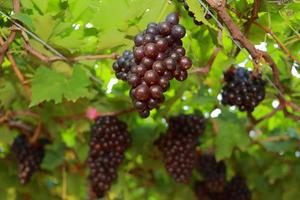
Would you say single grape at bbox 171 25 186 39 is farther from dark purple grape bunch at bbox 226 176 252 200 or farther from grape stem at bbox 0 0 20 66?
dark purple grape bunch at bbox 226 176 252 200

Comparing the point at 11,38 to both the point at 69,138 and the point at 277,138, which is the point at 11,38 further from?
the point at 277,138

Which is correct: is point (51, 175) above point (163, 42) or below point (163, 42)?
below

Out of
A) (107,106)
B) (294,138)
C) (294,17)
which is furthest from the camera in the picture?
(294,138)

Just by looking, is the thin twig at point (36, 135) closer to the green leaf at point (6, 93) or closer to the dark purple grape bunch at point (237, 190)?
the green leaf at point (6, 93)

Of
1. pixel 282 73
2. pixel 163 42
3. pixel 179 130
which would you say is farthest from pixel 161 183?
pixel 163 42

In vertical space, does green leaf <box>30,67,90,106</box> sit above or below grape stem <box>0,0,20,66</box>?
below

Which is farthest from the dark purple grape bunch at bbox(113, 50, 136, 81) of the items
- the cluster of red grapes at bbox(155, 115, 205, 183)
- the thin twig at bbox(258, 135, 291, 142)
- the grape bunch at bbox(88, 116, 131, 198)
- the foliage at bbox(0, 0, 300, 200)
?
the thin twig at bbox(258, 135, 291, 142)

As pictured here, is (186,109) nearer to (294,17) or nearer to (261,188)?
(261,188)
